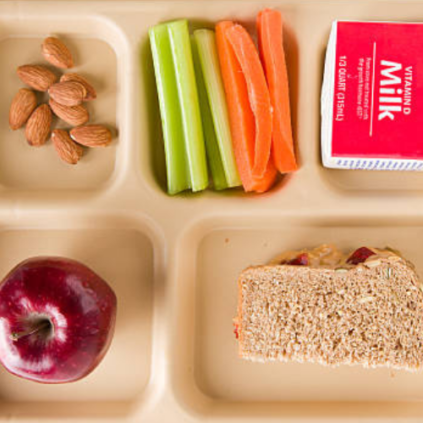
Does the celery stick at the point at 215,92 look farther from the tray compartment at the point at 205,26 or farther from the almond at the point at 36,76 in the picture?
the almond at the point at 36,76

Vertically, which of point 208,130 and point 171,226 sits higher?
point 208,130

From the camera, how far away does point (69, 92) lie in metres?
1.13

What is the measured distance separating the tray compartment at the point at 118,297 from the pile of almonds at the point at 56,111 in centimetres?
17

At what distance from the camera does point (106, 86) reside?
3.91ft

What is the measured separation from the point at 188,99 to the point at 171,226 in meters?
0.26

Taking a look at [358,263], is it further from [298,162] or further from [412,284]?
[298,162]

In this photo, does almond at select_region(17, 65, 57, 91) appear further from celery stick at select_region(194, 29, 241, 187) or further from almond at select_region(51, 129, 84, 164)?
celery stick at select_region(194, 29, 241, 187)

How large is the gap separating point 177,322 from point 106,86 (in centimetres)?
53

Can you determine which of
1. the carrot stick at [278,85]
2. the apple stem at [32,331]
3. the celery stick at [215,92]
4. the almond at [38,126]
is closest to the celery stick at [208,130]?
the celery stick at [215,92]

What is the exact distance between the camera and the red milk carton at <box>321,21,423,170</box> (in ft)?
3.44

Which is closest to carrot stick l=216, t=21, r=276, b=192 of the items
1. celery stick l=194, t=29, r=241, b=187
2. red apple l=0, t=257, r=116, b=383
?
celery stick l=194, t=29, r=241, b=187

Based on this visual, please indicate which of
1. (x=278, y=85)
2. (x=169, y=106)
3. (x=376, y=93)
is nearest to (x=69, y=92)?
(x=169, y=106)

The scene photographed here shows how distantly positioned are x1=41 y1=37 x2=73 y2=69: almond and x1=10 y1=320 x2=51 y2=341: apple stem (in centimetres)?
54

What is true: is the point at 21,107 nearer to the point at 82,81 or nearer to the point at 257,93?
the point at 82,81
